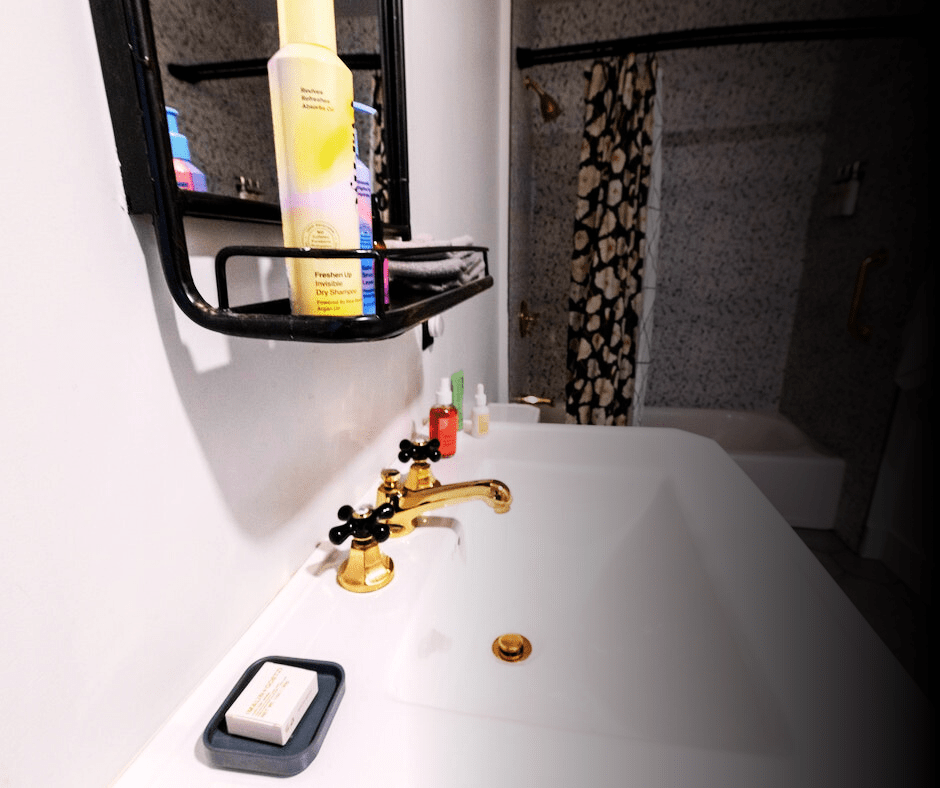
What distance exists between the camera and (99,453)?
0.32 metres

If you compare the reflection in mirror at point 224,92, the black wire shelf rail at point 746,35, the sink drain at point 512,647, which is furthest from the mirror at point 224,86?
the black wire shelf rail at point 746,35

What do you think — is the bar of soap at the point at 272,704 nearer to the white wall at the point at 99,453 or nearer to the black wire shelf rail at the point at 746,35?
the white wall at the point at 99,453

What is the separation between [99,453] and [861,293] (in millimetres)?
2357

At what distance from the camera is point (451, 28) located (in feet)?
3.24

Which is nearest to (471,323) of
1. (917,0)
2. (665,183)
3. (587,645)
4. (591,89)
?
(587,645)

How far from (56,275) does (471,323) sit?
108cm

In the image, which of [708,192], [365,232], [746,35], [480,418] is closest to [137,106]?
[365,232]

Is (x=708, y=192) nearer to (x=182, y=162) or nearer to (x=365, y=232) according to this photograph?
(x=365, y=232)

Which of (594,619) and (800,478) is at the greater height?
(594,619)

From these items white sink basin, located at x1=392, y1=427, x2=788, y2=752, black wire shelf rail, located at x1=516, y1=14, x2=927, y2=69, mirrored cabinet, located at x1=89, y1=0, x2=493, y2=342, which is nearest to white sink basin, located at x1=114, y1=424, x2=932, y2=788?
white sink basin, located at x1=392, y1=427, x2=788, y2=752

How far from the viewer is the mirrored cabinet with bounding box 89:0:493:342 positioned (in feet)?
1.01

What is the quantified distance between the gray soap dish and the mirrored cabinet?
0.30m

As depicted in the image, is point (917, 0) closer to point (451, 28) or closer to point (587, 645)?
point (451, 28)

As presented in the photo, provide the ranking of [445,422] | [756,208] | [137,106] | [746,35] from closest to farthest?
[137,106]
[445,422]
[746,35]
[756,208]
